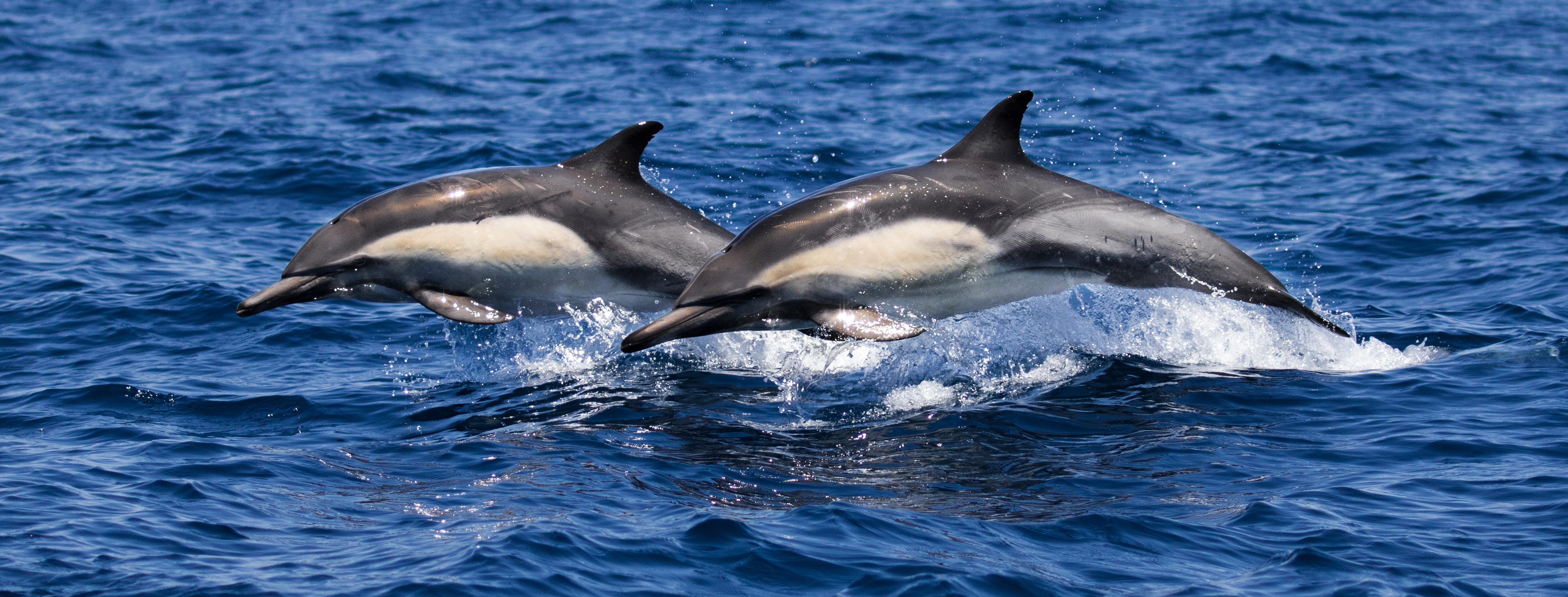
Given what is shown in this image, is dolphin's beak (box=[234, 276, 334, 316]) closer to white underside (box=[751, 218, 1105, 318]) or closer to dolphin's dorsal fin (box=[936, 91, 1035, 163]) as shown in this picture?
white underside (box=[751, 218, 1105, 318])

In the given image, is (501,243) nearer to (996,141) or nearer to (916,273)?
(916,273)

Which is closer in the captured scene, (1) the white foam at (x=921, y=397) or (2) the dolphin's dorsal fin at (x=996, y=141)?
(2) the dolphin's dorsal fin at (x=996, y=141)

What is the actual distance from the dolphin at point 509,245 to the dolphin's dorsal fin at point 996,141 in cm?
156

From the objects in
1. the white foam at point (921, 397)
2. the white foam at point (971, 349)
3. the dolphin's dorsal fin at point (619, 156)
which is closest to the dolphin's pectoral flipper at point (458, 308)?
the white foam at point (971, 349)

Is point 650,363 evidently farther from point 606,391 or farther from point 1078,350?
point 1078,350

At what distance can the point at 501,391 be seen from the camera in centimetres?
951

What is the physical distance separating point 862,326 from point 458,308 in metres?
2.64

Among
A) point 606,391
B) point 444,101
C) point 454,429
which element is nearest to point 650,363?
point 606,391

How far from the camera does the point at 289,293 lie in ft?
29.2

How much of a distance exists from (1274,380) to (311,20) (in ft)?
76.7

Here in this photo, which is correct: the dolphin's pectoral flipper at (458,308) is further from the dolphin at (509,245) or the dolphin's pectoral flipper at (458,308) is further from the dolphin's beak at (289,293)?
the dolphin's beak at (289,293)

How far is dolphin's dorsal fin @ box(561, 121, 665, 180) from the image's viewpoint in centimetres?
905

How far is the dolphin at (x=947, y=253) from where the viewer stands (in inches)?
321

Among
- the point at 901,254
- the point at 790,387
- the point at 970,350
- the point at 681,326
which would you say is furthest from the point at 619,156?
the point at 970,350
